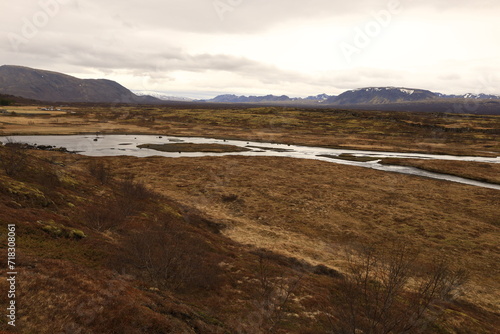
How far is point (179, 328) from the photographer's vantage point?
31.6 feet

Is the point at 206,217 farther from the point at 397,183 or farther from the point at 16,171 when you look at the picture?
the point at 397,183

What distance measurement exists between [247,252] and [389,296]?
14.1m

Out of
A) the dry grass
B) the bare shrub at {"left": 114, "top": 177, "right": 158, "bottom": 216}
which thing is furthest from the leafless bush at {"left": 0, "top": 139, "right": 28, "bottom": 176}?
the dry grass

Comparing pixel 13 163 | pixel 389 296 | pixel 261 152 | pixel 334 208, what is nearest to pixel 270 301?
pixel 389 296

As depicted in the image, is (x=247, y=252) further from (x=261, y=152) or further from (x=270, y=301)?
(x=261, y=152)

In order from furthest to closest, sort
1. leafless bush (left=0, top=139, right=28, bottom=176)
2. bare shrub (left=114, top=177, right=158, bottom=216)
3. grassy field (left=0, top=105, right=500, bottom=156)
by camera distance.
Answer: grassy field (left=0, top=105, right=500, bottom=156)
bare shrub (left=114, top=177, right=158, bottom=216)
leafless bush (left=0, top=139, right=28, bottom=176)

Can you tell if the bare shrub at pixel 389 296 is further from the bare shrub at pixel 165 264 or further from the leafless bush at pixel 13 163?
the leafless bush at pixel 13 163

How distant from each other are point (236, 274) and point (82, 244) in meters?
8.98

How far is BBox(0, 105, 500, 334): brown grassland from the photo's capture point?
10.3m

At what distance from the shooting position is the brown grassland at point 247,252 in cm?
1030

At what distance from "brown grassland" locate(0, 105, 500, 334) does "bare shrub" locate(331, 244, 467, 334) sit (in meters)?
0.16

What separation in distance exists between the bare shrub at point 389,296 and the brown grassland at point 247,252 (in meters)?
→ 0.16

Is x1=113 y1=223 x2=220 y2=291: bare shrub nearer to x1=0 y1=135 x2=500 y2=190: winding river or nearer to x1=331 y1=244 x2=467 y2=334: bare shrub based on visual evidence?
x1=331 y1=244 x2=467 y2=334: bare shrub

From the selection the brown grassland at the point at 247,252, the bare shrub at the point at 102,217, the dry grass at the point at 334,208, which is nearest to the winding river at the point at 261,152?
the dry grass at the point at 334,208
